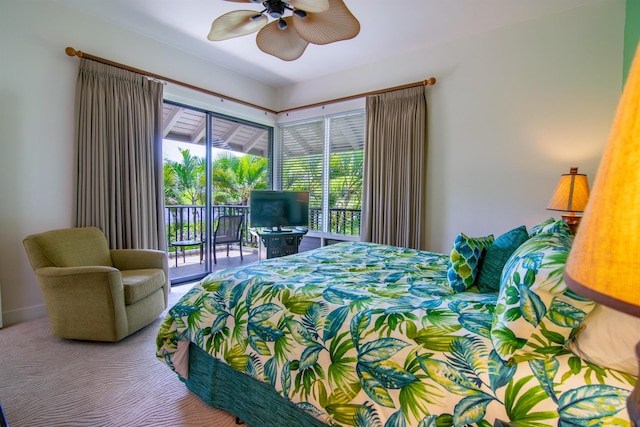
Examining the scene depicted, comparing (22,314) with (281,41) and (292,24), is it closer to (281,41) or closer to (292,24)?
(281,41)

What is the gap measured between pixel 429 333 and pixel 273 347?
0.71m

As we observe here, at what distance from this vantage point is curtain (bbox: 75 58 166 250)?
2.89m

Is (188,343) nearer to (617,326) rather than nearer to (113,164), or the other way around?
(617,326)

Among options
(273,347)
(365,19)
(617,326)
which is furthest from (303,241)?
(617,326)

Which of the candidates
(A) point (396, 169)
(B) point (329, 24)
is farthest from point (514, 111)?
(B) point (329, 24)

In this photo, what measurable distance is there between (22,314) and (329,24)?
360 centimetres

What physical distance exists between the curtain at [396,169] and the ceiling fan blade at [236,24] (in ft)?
6.44

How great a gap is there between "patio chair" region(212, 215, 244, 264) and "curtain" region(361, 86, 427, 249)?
6.50 ft

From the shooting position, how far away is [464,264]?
152cm

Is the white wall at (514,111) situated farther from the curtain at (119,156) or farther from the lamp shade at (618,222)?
the lamp shade at (618,222)

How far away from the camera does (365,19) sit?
2.94 m

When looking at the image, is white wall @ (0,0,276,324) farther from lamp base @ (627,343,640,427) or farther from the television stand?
lamp base @ (627,343,640,427)

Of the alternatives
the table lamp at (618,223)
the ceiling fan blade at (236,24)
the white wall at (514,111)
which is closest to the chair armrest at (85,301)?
the ceiling fan blade at (236,24)

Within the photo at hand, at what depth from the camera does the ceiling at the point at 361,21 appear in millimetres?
2721
